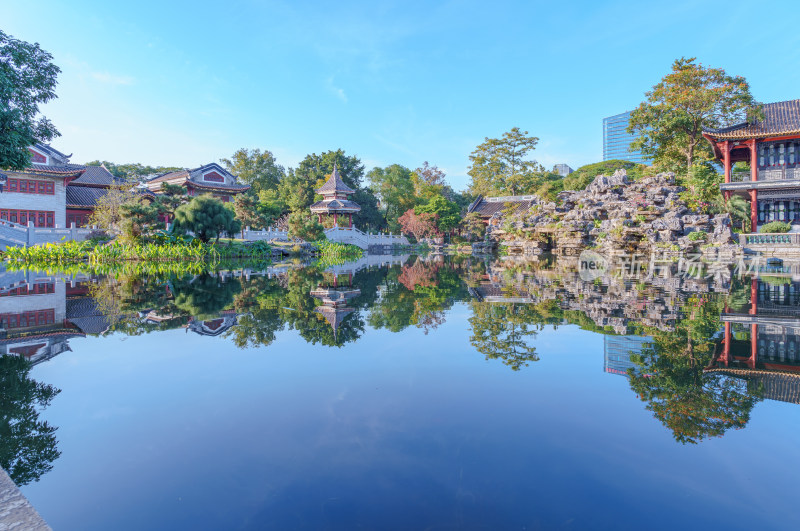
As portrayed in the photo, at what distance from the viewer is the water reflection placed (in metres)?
2.62

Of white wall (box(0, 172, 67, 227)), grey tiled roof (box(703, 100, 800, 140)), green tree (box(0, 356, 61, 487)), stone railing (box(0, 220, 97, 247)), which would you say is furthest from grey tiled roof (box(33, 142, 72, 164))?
grey tiled roof (box(703, 100, 800, 140))

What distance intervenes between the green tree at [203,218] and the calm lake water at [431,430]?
16234 millimetres

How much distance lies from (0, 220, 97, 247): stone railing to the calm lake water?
19142mm

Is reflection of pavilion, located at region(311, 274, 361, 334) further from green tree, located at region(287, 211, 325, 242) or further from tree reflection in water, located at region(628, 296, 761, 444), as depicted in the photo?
green tree, located at region(287, 211, 325, 242)

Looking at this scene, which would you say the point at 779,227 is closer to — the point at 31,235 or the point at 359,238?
the point at 359,238

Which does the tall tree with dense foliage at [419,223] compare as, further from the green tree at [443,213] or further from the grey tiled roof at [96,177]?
the grey tiled roof at [96,177]

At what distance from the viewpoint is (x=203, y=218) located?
792 inches

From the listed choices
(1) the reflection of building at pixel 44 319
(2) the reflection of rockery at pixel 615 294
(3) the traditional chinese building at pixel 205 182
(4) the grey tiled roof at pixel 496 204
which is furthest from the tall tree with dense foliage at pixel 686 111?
(3) the traditional chinese building at pixel 205 182

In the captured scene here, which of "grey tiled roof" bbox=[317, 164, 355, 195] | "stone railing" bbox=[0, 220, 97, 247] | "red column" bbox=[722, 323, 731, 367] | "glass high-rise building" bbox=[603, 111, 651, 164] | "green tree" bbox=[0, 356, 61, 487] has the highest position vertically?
"glass high-rise building" bbox=[603, 111, 651, 164]

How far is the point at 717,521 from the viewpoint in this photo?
1533 mm

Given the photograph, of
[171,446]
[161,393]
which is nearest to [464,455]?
[171,446]

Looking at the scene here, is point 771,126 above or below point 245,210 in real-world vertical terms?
above

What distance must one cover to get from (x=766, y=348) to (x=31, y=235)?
2537 cm

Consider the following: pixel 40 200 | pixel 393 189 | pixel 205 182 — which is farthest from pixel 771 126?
pixel 40 200
